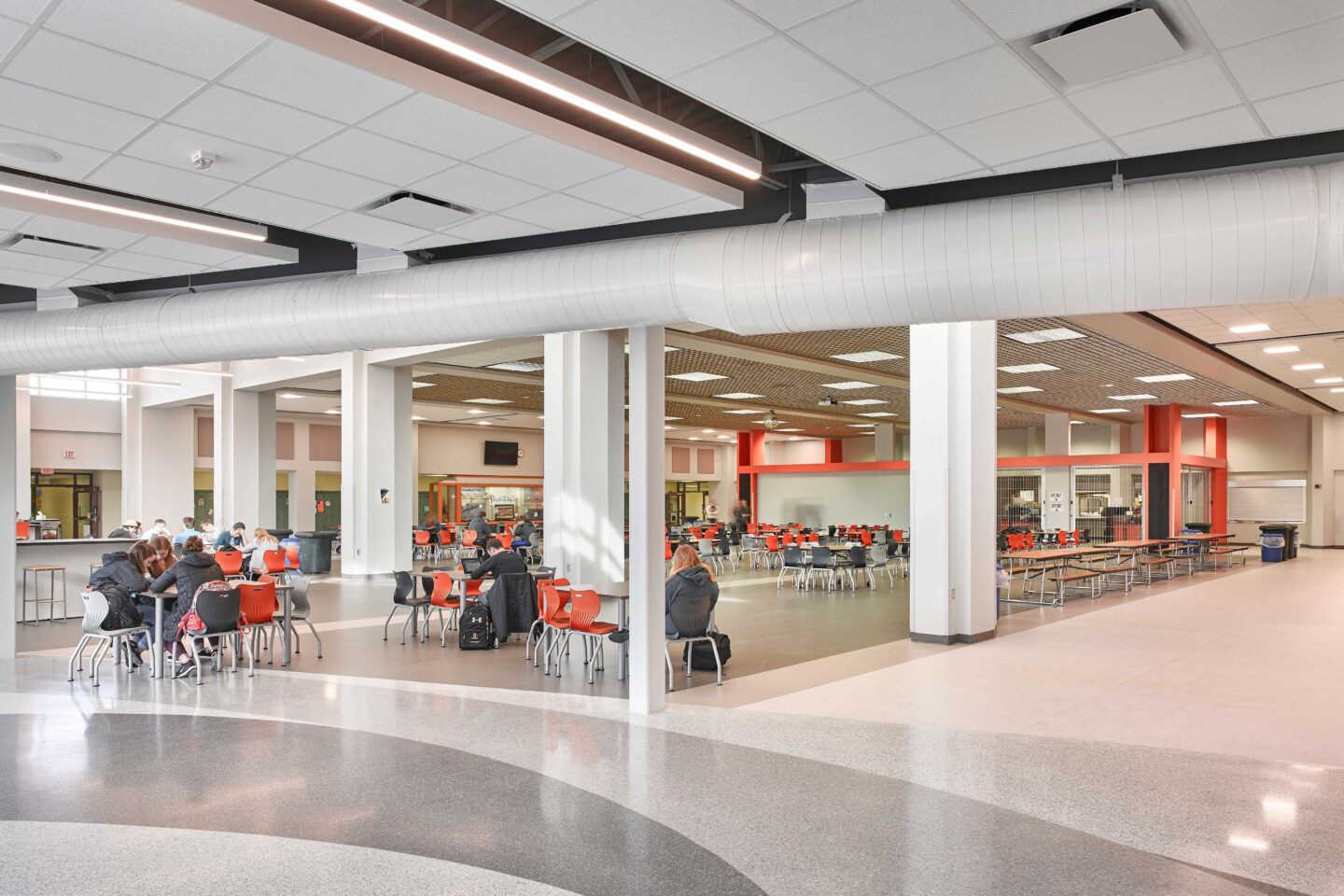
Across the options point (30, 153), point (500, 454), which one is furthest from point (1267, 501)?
point (30, 153)

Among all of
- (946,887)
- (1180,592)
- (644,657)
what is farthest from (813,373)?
(946,887)

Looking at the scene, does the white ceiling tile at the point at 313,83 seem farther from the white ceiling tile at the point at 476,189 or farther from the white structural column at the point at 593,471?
the white structural column at the point at 593,471

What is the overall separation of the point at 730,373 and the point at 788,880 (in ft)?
39.1

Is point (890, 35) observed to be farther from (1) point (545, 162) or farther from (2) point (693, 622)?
(2) point (693, 622)

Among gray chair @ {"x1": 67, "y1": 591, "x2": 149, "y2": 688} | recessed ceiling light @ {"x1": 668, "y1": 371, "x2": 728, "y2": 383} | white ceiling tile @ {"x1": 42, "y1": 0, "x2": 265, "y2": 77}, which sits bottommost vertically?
gray chair @ {"x1": 67, "y1": 591, "x2": 149, "y2": 688}

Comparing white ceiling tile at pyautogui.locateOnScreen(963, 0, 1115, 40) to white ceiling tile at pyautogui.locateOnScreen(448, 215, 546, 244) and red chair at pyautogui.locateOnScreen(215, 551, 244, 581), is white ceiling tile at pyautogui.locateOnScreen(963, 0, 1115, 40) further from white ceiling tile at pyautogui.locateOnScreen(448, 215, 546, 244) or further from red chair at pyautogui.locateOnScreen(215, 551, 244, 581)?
red chair at pyautogui.locateOnScreen(215, 551, 244, 581)

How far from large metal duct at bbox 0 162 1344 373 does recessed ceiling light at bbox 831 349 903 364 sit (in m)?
8.19

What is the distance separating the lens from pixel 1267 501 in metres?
25.2

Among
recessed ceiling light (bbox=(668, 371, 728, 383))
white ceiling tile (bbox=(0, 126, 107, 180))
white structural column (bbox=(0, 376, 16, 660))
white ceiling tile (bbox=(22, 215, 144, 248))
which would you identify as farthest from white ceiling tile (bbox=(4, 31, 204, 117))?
recessed ceiling light (bbox=(668, 371, 728, 383))

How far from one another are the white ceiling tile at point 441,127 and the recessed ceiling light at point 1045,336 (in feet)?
28.5

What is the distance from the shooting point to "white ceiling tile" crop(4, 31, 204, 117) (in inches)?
121

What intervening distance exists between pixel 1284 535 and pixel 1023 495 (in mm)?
5672

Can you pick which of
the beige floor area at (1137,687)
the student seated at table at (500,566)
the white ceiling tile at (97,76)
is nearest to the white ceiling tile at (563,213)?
the white ceiling tile at (97,76)

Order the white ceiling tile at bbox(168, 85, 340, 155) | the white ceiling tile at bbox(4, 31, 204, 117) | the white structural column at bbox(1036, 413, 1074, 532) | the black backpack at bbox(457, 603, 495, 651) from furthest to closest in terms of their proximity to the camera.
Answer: the white structural column at bbox(1036, 413, 1074, 532) < the black backpack at bbox(457, 603, 495, 651) < the white ceiling tile at bbox(168, 85, 340, 155) < the white ceiling tile at bbox(4, 31, 204, 117)
